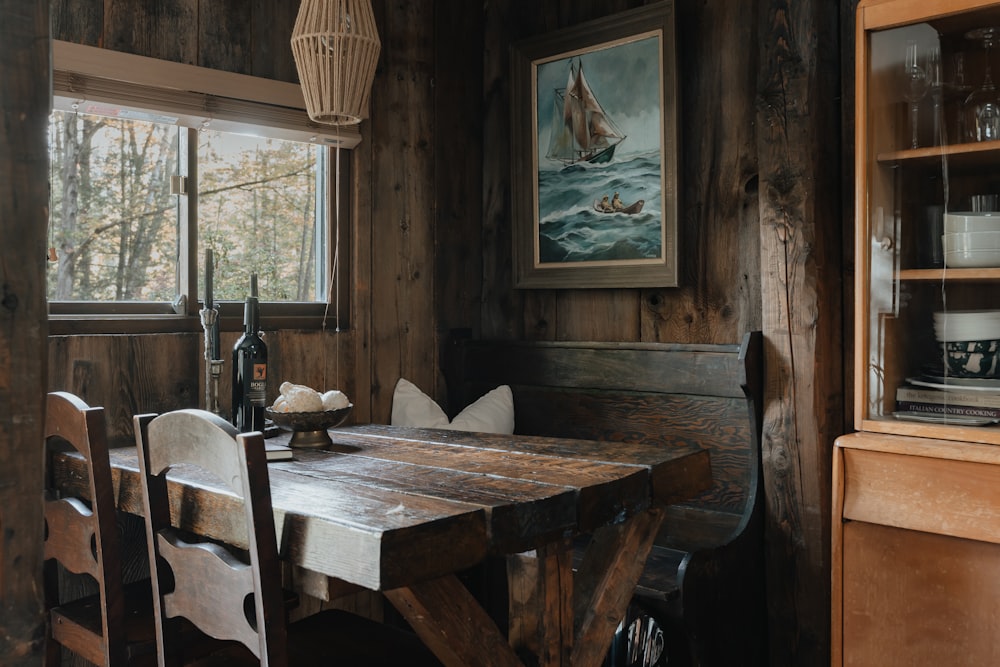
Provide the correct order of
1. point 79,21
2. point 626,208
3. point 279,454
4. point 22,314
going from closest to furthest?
1. point 22,314
2. point 279,454
3. point 79,21
4. point 626,208

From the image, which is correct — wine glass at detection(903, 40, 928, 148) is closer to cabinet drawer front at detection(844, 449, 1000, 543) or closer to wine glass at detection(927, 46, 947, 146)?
wine glass at detection(927, 46, 947, 146)

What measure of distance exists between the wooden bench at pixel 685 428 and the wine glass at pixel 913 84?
28.1 inches

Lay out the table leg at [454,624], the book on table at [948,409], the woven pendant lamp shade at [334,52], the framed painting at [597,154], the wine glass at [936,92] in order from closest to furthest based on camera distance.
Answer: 1. the table leg at [454,624]
2. the book on table at [948,409]
3. the wine glass at [936,92]
4. the woven pendant lamp shade at [334,52]
5. the framed painting at [597,154]

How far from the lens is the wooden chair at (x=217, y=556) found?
4.36ft

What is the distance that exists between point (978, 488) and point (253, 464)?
1665mm

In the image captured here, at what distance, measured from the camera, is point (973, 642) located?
2035mm

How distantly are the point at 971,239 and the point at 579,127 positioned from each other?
143 centimetres

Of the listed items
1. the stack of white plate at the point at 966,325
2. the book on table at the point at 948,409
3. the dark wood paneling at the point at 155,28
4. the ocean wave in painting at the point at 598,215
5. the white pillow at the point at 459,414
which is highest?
the dark wood paneling at the point at 155,28

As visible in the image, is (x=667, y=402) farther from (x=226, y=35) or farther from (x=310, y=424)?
(x=226, y=35)

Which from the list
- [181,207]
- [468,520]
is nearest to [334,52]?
[181,207]

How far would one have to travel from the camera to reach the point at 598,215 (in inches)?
121

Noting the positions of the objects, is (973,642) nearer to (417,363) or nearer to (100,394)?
(417,363)

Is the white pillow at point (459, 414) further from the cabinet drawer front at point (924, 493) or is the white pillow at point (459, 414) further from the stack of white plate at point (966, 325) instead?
the stack of white plate at point (966, 325)

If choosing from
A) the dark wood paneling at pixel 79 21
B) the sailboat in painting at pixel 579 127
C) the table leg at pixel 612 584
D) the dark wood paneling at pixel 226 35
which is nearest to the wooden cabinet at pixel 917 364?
the table leg at pixel 612 584
